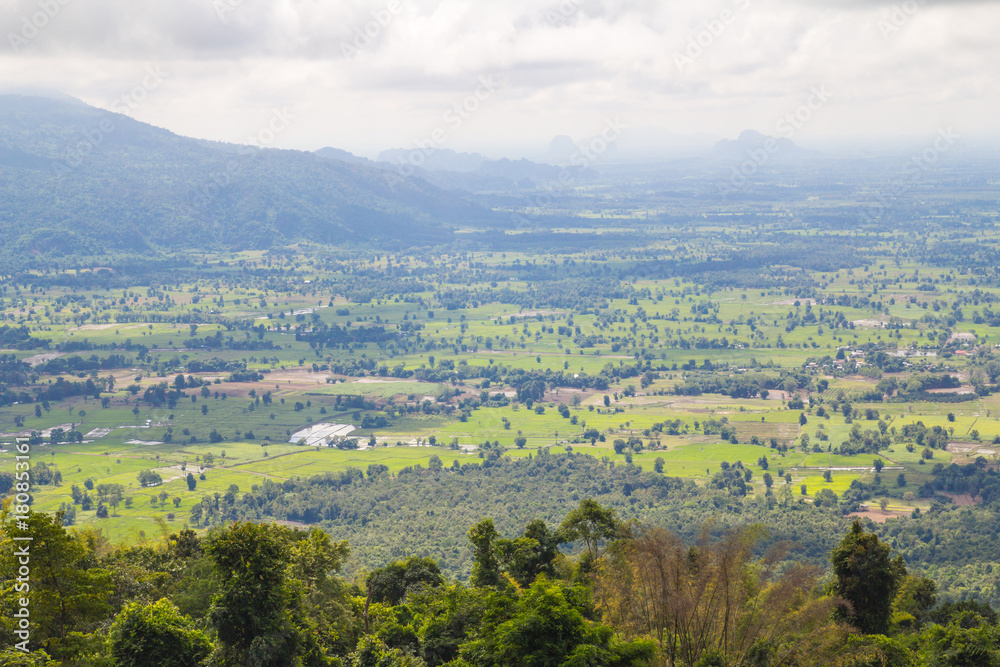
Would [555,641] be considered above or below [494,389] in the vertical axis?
above

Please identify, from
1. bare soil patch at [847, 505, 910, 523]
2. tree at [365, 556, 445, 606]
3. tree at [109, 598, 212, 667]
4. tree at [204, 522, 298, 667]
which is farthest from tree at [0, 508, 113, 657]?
bare soil patch at [847, 505, 910, 523]

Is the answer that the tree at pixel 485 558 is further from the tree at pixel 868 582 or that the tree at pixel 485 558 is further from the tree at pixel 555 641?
the tree at pixel 555 641

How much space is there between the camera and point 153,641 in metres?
25.7

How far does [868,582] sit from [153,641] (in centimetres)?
2415

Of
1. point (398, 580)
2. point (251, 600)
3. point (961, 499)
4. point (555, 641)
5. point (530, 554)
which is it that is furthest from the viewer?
point (961, 499)

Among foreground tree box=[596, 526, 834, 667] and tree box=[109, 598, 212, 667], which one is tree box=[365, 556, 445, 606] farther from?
tree box=[109, 598, 212, 667]

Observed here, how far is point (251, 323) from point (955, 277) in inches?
5751

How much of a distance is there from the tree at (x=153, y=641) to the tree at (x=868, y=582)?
863 inches

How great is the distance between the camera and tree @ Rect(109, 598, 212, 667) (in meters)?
25.5

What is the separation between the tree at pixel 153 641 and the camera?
83.8 ft

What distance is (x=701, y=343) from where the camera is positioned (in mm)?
148875

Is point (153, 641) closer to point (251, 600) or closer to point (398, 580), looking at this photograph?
point (251, 600)

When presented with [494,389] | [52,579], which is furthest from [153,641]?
[494,389]

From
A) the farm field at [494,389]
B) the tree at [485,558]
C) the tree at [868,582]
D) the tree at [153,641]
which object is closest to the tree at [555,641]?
the tree at [153,641]
